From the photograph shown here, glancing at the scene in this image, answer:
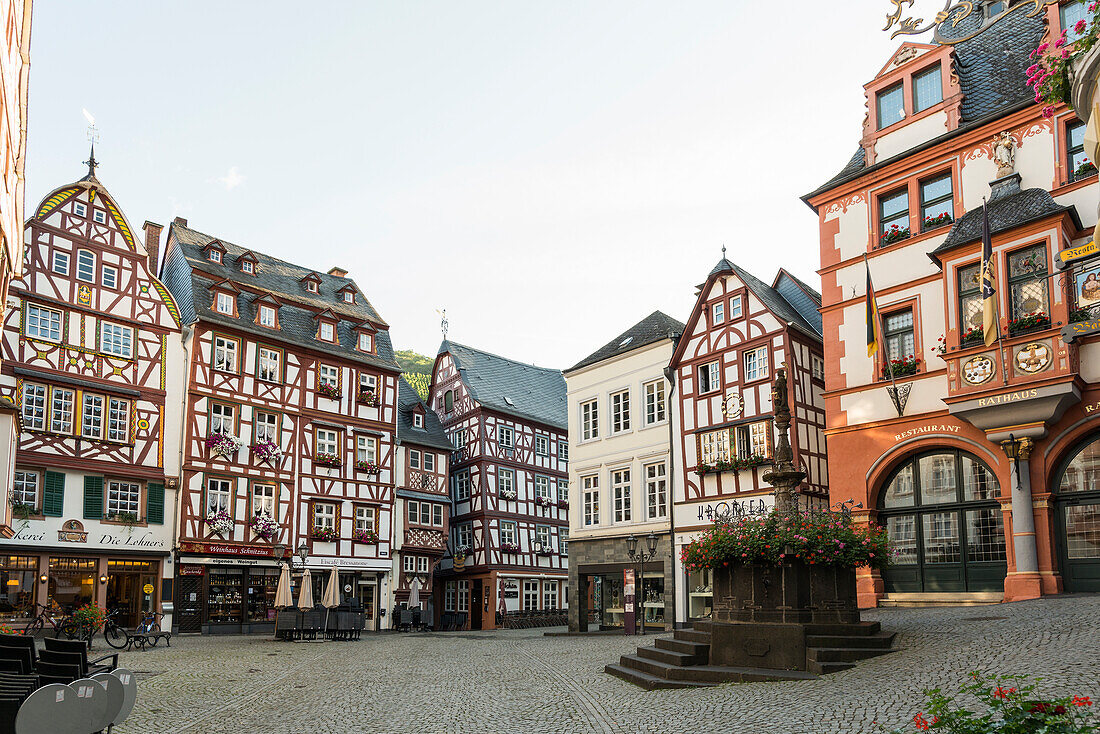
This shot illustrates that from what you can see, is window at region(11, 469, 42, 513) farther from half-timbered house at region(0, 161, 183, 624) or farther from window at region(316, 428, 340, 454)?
window at region(316, 428, 340, 454)

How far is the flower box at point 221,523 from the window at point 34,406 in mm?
6112

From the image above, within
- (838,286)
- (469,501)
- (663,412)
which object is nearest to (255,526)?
(469,501)

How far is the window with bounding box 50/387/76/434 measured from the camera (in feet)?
94.3

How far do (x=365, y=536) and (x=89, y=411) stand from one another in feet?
37.6

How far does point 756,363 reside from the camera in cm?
2783

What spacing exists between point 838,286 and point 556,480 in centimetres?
2598

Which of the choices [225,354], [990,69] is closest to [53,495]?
[225,354]

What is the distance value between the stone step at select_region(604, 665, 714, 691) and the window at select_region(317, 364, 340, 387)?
2458cm

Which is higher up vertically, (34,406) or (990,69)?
(990,69)

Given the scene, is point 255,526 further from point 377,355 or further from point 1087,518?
point 1087,518

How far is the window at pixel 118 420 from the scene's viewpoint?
3022cm

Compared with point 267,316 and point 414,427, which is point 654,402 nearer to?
point 414,427

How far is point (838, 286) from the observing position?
22766 mm

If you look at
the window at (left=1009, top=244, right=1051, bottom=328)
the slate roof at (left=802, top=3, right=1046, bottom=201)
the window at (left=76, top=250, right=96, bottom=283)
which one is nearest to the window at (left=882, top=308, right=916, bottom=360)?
the window at (left=1009, top=244, right=1051, bottom=328)
